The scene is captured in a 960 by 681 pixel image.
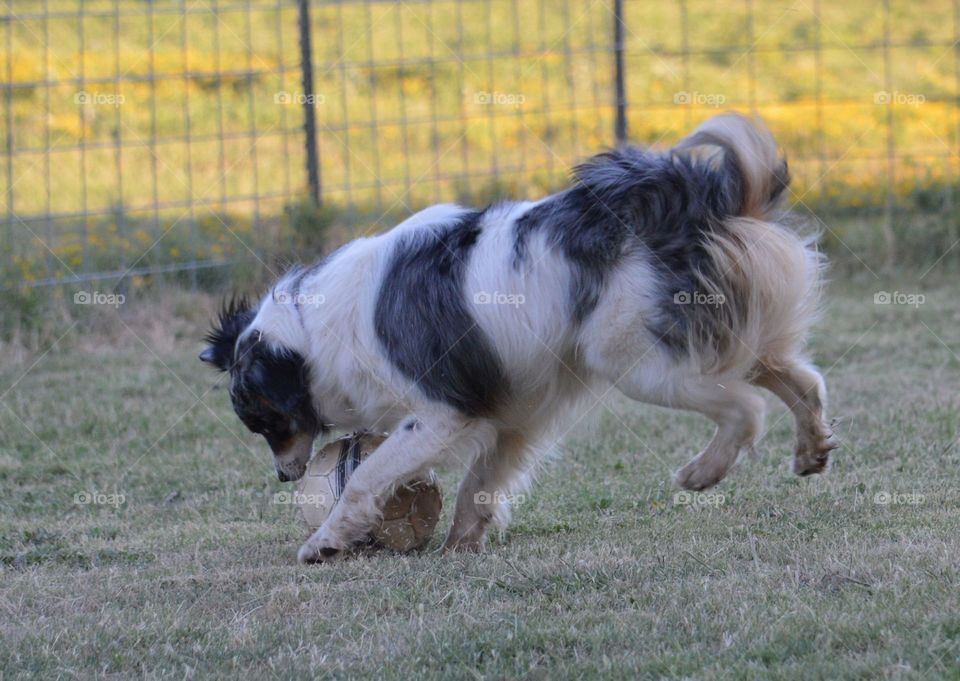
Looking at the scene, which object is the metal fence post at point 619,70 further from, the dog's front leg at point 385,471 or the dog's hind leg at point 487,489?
the dog's front leg at point 385,471

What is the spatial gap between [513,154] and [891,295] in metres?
4.41

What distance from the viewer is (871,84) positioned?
1730 cm

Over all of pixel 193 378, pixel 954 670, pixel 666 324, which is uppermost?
pixel 666 324

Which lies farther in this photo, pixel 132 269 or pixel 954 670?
pixel 132 269

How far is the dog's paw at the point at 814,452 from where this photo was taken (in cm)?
505

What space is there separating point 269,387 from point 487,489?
93 centimetres

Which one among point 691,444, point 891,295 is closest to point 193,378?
point 691,444

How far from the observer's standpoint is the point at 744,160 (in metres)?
4.64

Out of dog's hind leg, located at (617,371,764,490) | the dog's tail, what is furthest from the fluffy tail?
dog's hind leg, located at (617,371,764,490)

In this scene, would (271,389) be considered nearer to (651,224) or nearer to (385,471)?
(385,471)

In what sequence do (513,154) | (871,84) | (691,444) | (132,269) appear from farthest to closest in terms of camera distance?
1. (871,84)
2. (513,154)
3. (132,269)
4. (691,444)

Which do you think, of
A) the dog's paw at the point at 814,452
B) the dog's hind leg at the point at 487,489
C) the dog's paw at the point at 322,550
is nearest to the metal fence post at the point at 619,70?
the dog's hind leg at the point at 487,489

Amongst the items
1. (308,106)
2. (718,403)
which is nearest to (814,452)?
(718,403)

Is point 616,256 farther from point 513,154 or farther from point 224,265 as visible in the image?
point 513,154
